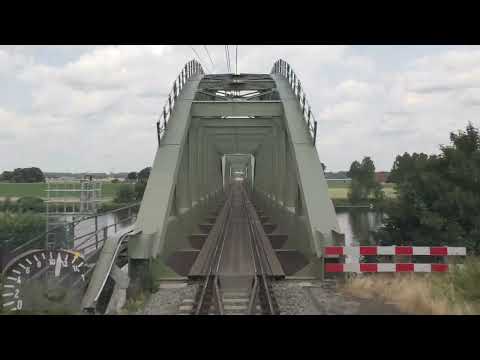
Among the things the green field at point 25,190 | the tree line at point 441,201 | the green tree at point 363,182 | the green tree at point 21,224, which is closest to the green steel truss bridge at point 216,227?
the tree line at point 441,201

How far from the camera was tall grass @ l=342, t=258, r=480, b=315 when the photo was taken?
20.1 ft

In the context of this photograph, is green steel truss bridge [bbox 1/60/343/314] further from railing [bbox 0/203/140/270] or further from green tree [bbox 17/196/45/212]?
green tree [bbox 17/196/45/212]

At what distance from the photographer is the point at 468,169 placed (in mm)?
19375

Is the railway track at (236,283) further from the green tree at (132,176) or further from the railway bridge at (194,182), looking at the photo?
the green tree at (132,176)

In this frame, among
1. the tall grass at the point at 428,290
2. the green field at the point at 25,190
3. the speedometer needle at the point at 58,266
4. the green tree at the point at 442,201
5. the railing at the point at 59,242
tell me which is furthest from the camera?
the green field at the point at 25,190

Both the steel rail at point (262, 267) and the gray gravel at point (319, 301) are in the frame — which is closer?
the gray gravel at point (319, 301)

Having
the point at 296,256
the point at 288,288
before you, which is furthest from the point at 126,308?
the point at 296,256

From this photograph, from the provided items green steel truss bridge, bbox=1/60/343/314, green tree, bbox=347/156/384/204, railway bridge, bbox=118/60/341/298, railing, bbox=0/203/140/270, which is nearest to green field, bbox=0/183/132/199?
railway bridge, bbox=118/60/341/298

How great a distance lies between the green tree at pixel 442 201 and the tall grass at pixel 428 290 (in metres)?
10.1

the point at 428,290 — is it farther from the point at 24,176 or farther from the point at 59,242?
the point at 24,176

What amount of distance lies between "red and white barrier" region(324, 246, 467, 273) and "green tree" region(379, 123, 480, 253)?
9724 millimetres

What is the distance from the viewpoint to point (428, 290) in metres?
6.90

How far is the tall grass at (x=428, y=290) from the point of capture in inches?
242
